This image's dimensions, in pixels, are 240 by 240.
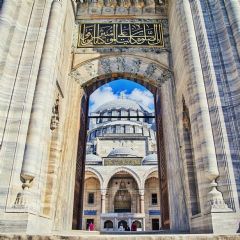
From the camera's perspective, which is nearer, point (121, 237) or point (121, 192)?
point (121, 237)

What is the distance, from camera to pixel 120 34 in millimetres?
9148

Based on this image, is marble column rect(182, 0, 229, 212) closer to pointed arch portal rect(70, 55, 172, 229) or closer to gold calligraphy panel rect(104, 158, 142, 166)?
pointed arch portal rect(70, 55, 172, 229)

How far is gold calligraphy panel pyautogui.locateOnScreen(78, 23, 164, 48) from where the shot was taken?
8.98 metres

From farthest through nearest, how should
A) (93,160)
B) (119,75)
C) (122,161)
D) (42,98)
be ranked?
(93,160), (122,161), (119,75), (42,98)

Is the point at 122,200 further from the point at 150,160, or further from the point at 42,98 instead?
the point at 42,98

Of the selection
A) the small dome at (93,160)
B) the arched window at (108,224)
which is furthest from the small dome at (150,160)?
the arched window at (108,224)

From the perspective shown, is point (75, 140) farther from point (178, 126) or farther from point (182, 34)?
point (182, 34)

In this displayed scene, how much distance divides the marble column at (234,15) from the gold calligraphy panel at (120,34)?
247 cm

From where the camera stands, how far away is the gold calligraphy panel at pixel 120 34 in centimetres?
898

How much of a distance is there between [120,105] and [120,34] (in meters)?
40.2

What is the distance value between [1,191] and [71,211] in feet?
8.83

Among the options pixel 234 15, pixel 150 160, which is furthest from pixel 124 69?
pixel 150 160

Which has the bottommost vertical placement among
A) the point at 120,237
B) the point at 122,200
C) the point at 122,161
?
the point at 120,237

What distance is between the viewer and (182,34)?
725cm
